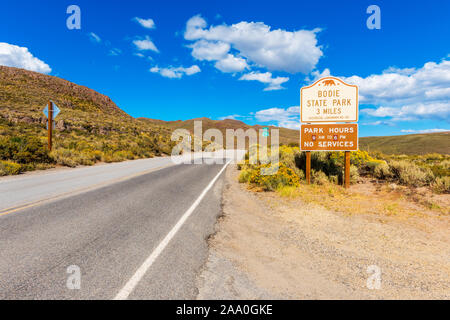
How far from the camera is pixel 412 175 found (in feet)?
30.8

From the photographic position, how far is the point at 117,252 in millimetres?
3969

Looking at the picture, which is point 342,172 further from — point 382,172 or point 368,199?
point 368,199

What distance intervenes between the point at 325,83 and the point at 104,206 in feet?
32.7

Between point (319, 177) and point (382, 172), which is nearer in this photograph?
point (319, 177)

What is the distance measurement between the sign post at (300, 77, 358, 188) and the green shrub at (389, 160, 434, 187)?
2.16 m

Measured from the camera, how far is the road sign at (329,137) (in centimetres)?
1033

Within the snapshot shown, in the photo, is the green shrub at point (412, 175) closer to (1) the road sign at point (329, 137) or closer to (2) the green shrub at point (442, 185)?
(2) the green shrub at point (442, 185)

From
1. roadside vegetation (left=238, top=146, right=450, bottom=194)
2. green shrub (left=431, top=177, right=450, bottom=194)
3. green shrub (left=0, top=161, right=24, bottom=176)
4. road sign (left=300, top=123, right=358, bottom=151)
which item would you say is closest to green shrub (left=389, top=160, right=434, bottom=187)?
roadside vegetation (left=238, top=146, right=450, bottom=194)

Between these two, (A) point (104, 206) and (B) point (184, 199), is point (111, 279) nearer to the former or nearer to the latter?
(A) point (104, 206)

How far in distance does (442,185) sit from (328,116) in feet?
15.4

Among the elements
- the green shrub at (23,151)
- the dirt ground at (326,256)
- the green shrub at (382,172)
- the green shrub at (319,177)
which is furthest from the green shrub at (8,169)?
the green shrub at (382,172)

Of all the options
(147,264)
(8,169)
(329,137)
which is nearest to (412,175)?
(329,137)

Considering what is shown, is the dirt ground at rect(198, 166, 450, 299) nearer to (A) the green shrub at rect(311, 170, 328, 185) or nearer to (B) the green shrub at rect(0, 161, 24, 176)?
(A) the green shrub at rect(311, 170, 328, 185)
